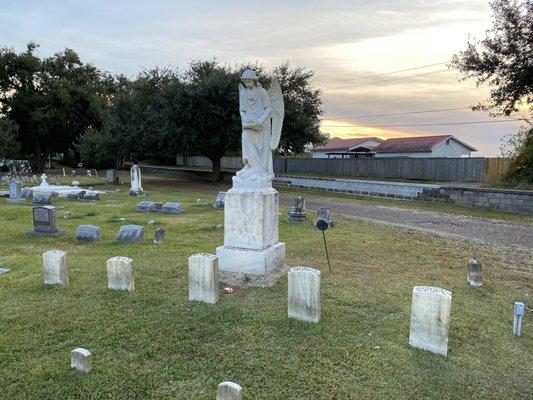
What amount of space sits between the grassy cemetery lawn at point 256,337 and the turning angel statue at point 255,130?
1.95m

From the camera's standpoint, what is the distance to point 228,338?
4695mm

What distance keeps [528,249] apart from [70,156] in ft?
165

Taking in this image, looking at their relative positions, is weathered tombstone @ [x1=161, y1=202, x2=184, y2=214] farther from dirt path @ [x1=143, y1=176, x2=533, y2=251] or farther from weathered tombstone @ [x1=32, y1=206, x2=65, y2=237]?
dirt path @ [x1=143, y1=176, x2=533, y2=251]

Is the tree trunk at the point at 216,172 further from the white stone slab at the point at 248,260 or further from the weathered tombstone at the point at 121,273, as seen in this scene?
the weathered tombstone at the point at 121,273

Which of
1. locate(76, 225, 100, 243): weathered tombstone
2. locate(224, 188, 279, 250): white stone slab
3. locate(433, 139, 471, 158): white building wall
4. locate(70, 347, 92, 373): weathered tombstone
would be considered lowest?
locate(70, 347, 92, 373): weathered tombstone

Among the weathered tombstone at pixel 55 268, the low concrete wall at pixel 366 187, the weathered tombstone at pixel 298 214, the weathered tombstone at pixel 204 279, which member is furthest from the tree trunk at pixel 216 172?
the weathered tombstone at pixel 204 279

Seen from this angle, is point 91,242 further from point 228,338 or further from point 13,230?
point 228,338

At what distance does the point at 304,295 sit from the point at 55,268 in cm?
395

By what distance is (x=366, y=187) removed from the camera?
23578 mm

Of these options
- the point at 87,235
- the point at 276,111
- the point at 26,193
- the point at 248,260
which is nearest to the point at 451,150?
the point at 26,193

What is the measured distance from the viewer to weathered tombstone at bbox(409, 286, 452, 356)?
4.39m

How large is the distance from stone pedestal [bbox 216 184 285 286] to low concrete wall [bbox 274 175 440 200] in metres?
15.9

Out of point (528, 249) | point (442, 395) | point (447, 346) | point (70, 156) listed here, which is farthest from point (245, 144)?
point (70, 156)

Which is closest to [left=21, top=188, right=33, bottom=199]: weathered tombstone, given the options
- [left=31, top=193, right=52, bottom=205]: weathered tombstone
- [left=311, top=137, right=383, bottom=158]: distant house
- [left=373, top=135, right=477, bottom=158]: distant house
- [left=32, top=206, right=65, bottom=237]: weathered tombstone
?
[left=31, top=193, right=52, bottom=205]: weathered tombstone
